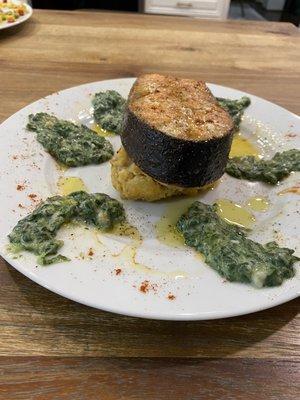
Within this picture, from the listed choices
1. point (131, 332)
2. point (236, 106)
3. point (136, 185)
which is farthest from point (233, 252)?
point (236, 106)

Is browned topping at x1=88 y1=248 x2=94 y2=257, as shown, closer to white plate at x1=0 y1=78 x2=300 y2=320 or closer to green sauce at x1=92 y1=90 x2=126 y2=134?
white plate at x1=0 y1=78 x2=300 y2=320

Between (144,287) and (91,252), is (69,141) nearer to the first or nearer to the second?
(91,252)

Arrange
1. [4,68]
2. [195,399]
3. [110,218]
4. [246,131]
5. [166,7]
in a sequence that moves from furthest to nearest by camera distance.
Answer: [166,7]
[4,68]
[246,131]
[110,218]
[195,399]

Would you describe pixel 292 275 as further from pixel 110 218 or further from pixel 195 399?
pixel 110 218

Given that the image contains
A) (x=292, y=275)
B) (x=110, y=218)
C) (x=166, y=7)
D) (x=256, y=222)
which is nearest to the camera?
(x=292, y=275)

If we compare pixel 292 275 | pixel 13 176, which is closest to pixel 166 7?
pixel 13 176

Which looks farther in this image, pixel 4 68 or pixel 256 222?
pixel 4 68

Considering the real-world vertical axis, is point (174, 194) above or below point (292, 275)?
below

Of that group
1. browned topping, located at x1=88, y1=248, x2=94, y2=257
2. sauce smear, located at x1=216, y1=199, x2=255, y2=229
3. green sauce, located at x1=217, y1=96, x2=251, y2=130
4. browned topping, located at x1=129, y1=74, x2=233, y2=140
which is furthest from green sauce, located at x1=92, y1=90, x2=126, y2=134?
browned topping, located at x1=88, y1=248, x2=94, y2=257
